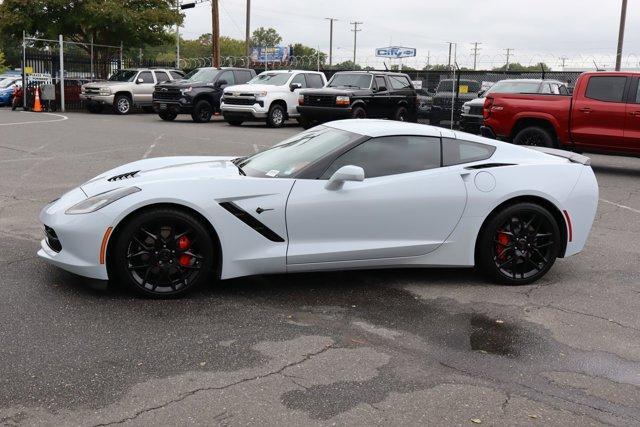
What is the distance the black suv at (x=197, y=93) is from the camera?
941 inches

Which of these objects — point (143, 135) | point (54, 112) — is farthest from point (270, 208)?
point (54, 112)

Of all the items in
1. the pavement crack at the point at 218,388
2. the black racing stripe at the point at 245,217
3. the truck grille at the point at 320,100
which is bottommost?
the pavement crack at the point at 218,388

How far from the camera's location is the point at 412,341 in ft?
14.6

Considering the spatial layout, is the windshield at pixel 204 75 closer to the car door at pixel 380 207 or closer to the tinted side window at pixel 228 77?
the tinted side window at pixel 228 77

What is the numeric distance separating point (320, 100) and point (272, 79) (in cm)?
412

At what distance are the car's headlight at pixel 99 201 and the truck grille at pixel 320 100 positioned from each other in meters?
14.9

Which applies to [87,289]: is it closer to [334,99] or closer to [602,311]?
[602,311]

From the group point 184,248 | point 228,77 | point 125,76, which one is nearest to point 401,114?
point 228,77

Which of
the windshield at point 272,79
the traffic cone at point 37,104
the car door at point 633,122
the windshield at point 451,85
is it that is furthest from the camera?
the traffic cone at point 37,104

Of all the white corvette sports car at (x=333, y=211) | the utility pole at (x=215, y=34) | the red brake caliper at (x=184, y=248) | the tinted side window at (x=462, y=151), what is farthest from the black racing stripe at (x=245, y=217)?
the utility pole at (x=215, y=34)

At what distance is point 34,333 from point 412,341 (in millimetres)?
2370

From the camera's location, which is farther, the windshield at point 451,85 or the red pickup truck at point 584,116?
the windshield at point 451,85

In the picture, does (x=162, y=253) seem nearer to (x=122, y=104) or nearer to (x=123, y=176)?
(x=123, y=176)

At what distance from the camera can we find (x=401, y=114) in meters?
21.0
